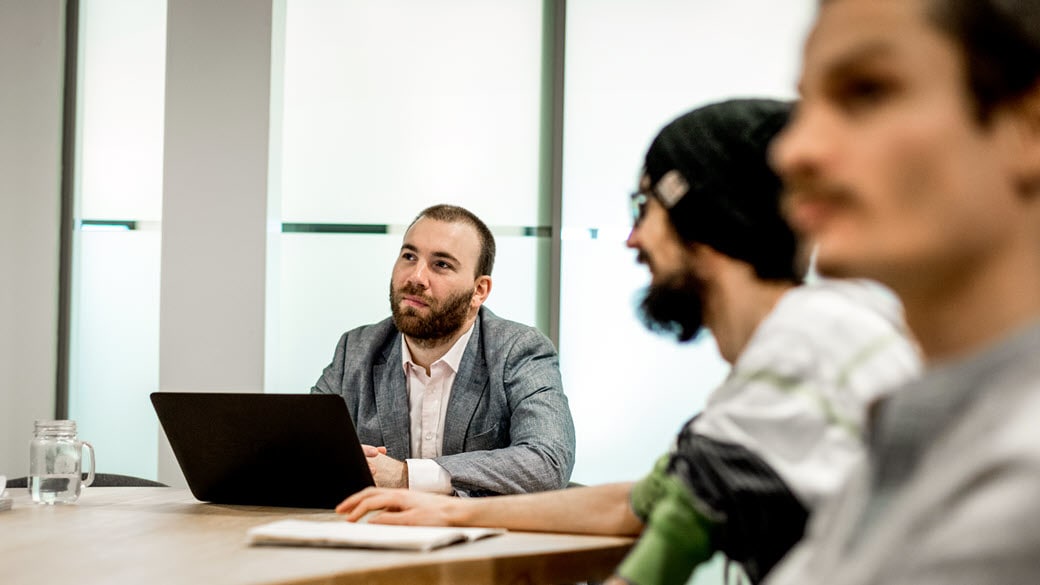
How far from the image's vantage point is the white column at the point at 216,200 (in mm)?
4258

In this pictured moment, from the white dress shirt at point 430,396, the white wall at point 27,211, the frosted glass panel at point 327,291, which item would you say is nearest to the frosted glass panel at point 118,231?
the white wall at point 27,211

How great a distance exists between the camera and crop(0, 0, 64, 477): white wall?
14.7ft

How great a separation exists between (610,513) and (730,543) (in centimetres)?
50

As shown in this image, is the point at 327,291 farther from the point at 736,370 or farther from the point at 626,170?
the point at 736,370

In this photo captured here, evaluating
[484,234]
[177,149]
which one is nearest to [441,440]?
[484,234]

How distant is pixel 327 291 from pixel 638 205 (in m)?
2.99

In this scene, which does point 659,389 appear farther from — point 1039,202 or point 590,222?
point 1039,202

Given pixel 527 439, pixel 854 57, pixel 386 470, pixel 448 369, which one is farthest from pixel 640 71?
pixel 854 57

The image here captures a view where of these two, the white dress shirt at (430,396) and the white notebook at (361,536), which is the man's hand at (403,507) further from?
the white dress shirt at (430,396)

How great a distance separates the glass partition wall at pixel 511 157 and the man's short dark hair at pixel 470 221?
1.18 meters

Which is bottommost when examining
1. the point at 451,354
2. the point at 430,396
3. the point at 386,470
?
the point at 386,470

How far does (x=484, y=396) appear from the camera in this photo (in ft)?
9.14

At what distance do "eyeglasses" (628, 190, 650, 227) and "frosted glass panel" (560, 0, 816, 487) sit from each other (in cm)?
265

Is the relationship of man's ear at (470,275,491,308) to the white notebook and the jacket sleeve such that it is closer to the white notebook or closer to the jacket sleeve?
the jacket sleeve
